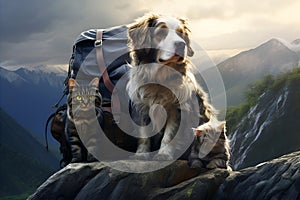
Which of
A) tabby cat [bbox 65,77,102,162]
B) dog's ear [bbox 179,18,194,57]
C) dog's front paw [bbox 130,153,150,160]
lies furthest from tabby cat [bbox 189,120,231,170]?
tabby cat [bbox 65,77,102,162]

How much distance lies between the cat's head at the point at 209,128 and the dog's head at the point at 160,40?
1.20 meters

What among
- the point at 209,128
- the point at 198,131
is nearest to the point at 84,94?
the point at 198,131

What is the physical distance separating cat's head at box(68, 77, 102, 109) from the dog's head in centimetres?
112

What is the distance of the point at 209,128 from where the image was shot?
9328 millimetres

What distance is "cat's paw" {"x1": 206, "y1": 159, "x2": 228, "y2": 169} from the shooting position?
9.05 metres

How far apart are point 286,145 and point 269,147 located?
9.44 feet

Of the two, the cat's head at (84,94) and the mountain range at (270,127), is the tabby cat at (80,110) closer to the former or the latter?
the cat's head at (84,94)

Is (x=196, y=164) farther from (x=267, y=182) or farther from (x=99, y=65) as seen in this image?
(x=99, y=65)

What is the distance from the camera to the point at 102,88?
1131cm

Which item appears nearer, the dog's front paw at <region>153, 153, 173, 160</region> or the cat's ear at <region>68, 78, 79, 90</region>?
the dog's front paw at <region>153, 153, 173, 160</region>

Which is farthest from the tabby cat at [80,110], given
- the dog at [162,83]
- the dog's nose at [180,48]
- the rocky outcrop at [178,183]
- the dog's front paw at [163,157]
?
the dog's nose at [180,48]

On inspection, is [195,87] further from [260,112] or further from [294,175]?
[260,112]

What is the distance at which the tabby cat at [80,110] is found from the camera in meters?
10.6

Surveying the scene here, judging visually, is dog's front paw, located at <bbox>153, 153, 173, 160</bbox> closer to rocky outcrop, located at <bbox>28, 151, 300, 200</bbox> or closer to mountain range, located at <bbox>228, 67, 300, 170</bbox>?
rocky outcrop, located at <bbox>28, 151, 300, 200</bbox>
